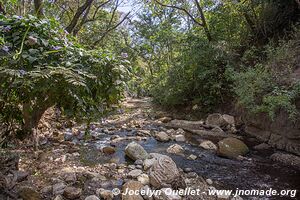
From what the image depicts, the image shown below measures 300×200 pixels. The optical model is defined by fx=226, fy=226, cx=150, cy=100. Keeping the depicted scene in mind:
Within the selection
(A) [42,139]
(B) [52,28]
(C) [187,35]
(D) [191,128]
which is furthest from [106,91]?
(C) [187,35]

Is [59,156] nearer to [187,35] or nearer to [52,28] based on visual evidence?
[52,28]

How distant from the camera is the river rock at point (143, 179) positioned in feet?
10.8

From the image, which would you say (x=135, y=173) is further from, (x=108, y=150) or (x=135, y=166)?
(x=108, y=150)

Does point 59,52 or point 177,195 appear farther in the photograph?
point 177,195

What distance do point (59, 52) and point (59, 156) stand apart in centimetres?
250

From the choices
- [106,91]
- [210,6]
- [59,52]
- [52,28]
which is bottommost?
[106,91]

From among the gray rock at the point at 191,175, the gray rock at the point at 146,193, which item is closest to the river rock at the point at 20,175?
the gray rock at the point at 146,193

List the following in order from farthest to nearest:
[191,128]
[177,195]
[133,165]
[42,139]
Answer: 1. [191,128]
2. [42,139]
3. [133,165]
4. [177,195]

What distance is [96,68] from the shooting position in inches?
90.8

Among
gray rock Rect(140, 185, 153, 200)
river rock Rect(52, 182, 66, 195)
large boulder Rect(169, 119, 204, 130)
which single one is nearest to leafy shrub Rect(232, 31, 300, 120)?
large boulder Rect(169, 119, 204, 130)

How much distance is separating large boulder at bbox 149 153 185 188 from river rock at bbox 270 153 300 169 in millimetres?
2319

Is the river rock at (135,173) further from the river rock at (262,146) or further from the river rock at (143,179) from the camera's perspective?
the river rock at (262,146)

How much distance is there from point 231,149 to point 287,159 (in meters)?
1.02

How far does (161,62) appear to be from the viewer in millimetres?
13727
